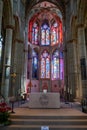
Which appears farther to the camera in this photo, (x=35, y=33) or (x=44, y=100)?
(x=35, y=33)

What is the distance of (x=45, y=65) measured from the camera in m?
31.8

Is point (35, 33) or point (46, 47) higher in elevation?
point (35, 33)

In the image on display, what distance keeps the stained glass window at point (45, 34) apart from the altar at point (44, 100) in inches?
909

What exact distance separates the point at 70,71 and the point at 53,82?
38.2ft

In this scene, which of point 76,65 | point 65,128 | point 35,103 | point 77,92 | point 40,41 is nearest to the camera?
point 65,128

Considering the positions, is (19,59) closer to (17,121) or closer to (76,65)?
(76,65)

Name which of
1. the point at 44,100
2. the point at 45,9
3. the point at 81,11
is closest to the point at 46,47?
the point at 45,9

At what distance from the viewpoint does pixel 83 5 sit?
14430mm

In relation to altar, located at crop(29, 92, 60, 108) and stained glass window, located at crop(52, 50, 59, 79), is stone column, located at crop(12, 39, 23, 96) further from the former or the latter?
stained glass window, located at crop(52, 50, 59, 79)

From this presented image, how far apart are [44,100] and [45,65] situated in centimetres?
2089

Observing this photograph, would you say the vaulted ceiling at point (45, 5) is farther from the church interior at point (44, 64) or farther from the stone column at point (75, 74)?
the stone column at point (75, 74)

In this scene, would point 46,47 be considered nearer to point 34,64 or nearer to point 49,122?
point 34,64

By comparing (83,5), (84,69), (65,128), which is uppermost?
(83,5)

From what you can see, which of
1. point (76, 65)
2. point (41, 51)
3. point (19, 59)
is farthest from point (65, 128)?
point (41, 51)
